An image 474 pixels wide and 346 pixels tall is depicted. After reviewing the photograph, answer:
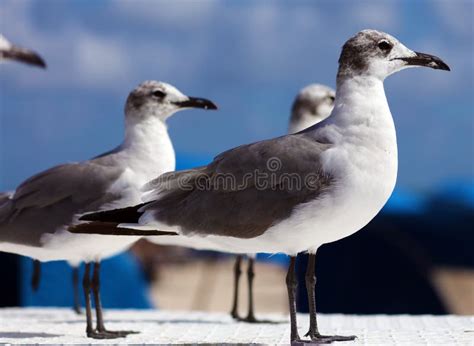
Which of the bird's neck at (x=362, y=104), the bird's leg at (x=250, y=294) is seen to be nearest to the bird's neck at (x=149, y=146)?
the bird's neck at (x=362, y=104)

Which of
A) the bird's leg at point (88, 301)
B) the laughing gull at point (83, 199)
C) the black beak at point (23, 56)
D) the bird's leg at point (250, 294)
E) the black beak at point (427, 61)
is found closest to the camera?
the black beak at point (427, 61)

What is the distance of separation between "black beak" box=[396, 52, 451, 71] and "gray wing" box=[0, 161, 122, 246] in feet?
7.03

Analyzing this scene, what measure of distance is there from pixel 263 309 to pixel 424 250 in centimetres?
610

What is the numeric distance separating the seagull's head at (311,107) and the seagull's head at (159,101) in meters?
1.82

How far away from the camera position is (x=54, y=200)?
21.4 ft

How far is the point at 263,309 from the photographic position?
18297 millimetres

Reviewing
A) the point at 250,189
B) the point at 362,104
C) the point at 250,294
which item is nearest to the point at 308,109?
the point at 250,294

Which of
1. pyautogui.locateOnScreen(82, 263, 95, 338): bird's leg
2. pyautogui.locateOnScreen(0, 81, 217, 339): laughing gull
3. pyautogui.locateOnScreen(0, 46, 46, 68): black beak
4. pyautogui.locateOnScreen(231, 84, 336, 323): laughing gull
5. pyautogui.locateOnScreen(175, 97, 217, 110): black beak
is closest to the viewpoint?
pyautogui.locateOnScreen(0, 81, 217, 339): laughing gull

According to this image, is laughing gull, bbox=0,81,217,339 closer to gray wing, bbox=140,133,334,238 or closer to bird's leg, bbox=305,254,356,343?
gray wing, bbox=140,133,334,238

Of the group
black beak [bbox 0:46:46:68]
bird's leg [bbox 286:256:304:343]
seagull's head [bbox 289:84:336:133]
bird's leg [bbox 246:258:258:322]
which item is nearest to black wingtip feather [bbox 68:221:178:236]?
bird's leg [bbox 286:256:304:343]

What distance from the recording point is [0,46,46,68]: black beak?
8992 mm

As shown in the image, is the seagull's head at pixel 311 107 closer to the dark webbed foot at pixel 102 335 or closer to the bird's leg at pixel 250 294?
the bird's leg at pixel 250 294

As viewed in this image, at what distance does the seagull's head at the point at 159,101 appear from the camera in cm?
710

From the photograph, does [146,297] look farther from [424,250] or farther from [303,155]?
[303,155]
